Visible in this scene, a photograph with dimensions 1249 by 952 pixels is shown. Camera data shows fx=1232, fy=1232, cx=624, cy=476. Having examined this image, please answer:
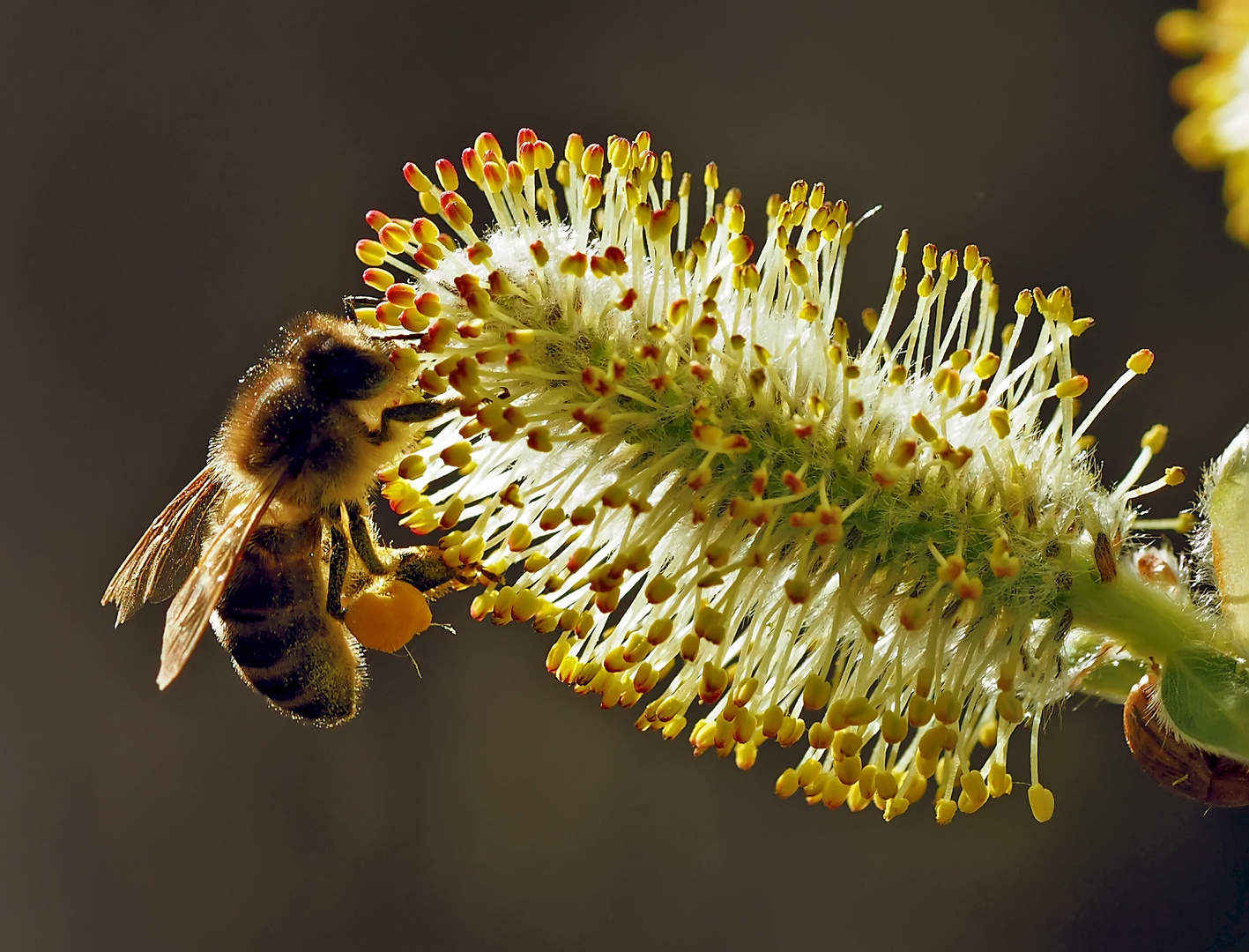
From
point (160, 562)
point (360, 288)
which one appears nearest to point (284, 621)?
point (160, 562)

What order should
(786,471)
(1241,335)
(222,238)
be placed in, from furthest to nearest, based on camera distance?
(222,238)
(1241,335)
(786,471)

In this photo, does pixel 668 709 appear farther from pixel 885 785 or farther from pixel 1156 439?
pixel 1156 439

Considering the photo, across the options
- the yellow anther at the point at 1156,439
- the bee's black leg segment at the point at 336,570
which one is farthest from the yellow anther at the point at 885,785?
the bee's black leg segment at the point at 336,570

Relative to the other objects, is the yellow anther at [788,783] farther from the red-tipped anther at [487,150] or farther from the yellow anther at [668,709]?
the red-tipped anther at [487,150]

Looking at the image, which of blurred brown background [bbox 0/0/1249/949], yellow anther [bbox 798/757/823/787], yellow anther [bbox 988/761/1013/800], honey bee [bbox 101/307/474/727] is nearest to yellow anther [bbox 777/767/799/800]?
yellow anther [bbox 798/757/823/787]

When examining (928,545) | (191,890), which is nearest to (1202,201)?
(928,545)

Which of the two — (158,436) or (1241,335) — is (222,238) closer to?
(158,436)

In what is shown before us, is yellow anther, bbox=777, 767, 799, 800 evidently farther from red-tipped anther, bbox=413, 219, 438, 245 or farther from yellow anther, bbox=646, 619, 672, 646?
red-tipped anther, bbox=413, 219, 438, 245
